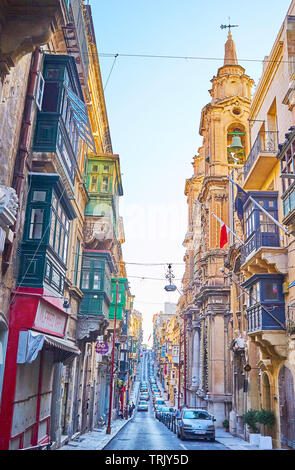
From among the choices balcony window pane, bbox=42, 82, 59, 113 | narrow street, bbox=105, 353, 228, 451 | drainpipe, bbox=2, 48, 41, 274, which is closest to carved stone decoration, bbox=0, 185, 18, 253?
drainpipe, bbox=2, 48, 41, 274

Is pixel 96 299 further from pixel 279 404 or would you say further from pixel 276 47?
pixel 276 47

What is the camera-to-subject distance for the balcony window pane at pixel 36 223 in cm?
1378

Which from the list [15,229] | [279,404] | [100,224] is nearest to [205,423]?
[279,404]

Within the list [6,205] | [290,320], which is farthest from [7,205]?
[290,320]

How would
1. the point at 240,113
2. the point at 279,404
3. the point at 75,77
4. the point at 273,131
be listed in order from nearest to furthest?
the point at 75,77 < the point at 279,404 < the point at 273,131 < the point at 240,113

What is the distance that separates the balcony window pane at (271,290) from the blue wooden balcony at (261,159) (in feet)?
18.8

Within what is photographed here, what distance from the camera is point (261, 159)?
21.3m

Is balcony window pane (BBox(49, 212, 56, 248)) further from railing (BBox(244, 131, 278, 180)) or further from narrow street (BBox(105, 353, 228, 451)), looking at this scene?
railing (BBox(244, 131, 278, 180))

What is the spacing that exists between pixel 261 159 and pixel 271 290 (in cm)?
622

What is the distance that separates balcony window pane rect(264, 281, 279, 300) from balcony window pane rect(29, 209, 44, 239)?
11.1m

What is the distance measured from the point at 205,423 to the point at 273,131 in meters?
15.2

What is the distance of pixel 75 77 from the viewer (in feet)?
53.2

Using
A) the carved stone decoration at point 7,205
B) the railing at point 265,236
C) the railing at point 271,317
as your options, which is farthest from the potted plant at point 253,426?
the carved stone decoration at point 7,205

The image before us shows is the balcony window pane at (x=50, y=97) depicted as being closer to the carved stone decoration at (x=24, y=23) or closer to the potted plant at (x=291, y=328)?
the carved stone decoration at (x=24, y=23)
